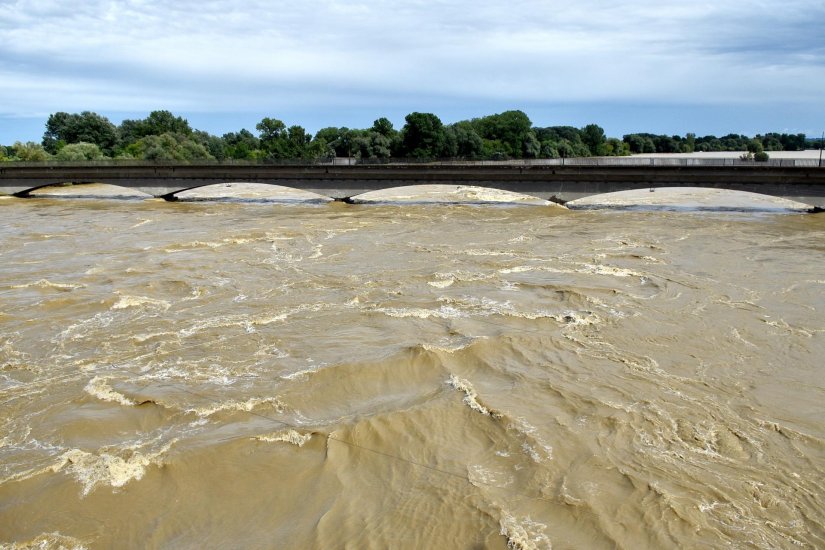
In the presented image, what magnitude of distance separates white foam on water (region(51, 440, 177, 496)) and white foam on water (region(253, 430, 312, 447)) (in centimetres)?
159

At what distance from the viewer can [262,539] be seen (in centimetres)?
849

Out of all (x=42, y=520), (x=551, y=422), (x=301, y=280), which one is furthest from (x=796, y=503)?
(x=301, y=280)

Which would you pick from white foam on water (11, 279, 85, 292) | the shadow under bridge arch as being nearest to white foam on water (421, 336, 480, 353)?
white foam on water (11, 279, 85, 292)

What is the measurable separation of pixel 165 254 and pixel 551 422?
2537 cm

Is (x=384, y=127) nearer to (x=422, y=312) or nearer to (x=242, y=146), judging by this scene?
(x=242, y=146)

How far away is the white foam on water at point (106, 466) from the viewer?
986 centimetres

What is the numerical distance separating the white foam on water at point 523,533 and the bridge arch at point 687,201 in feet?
157

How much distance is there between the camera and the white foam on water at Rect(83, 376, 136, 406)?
1281 centimetres

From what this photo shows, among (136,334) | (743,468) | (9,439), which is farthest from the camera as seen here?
(136,334)

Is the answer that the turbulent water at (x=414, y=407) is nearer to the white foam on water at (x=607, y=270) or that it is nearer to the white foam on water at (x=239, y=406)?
the white foam on water at (x=239, y=406)

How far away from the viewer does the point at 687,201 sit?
75.5 metres

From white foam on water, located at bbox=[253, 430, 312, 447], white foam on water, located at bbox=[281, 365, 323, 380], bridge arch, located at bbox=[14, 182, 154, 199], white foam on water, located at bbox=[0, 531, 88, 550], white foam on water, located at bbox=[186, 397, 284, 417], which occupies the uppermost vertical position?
bridge arch, located at bbox=[14, 182, 154, 199]

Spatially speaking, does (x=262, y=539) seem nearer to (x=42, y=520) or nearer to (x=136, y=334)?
(x=42, y=520)

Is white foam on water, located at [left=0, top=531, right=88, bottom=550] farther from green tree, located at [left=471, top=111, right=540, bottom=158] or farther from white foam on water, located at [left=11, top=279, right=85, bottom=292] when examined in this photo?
green tree, located at [left=471, top=111, right=540, bottom=158]
